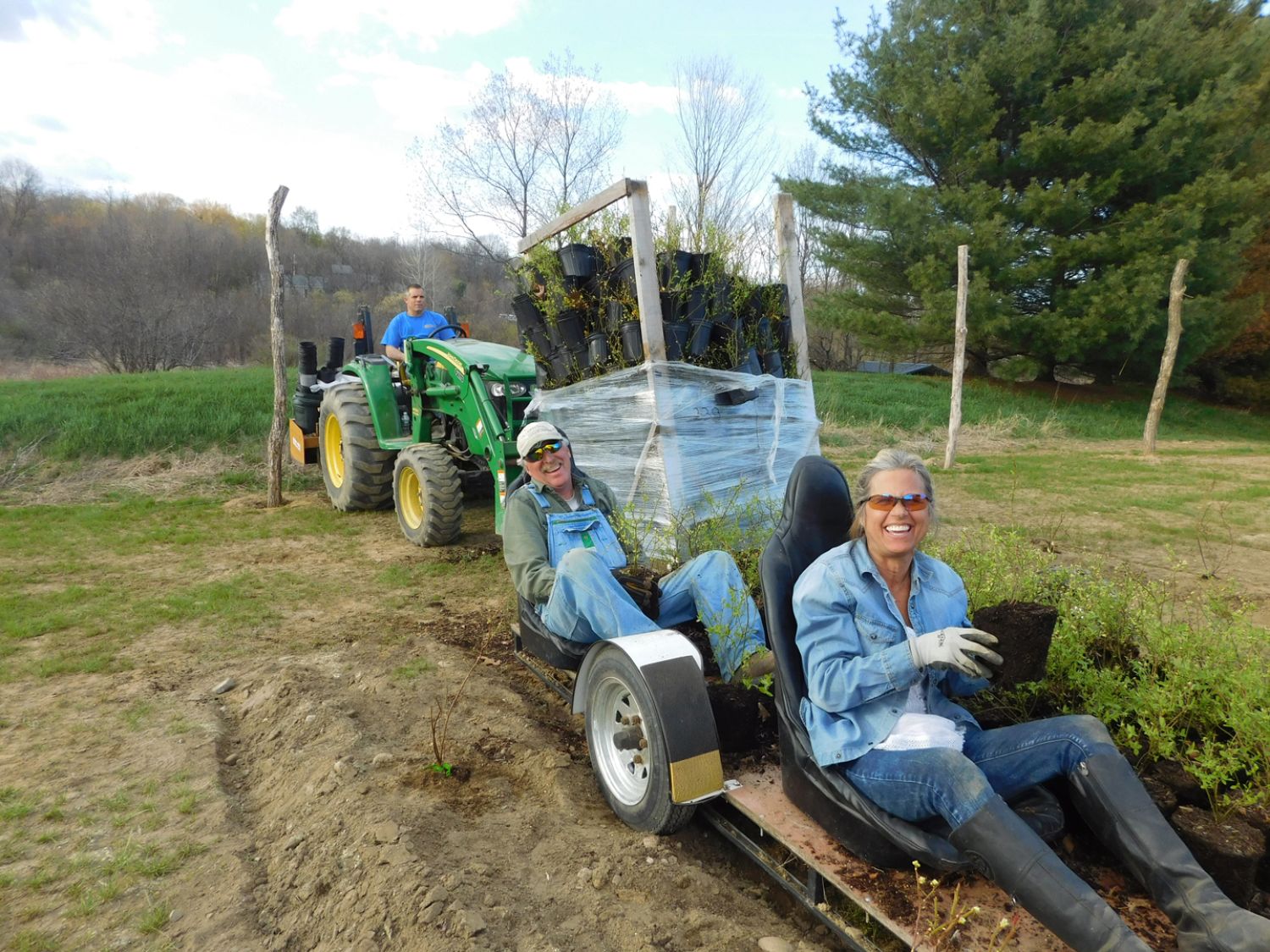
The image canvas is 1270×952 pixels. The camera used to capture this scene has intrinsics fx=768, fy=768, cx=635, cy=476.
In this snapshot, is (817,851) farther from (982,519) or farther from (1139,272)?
(1139,272)

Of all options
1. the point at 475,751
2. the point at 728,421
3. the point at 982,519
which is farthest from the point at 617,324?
the point at 982,519

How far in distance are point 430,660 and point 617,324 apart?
2.76 meters

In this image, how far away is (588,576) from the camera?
2.97 m

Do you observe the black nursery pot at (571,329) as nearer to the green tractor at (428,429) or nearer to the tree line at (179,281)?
the green tractor at (428,429)

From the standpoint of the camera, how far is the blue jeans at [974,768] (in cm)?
198

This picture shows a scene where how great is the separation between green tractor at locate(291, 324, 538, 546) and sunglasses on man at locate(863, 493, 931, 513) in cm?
382

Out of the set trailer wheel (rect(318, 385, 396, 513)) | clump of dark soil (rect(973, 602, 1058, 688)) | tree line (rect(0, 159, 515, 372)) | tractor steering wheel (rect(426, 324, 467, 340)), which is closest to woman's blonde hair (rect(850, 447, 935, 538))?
clump of dark soil (rect(973, 602, 1058, 688))

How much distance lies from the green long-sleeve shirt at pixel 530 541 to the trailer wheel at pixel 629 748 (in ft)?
1.60

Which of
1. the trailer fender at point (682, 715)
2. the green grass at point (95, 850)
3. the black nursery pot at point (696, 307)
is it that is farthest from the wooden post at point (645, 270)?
the green grass at point (95, 850)

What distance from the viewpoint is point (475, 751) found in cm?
321

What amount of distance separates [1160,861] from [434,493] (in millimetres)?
5325

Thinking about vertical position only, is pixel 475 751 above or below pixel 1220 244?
below

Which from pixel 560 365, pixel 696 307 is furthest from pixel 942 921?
pixel 560 365

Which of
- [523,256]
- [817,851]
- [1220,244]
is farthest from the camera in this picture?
[1220,244]
